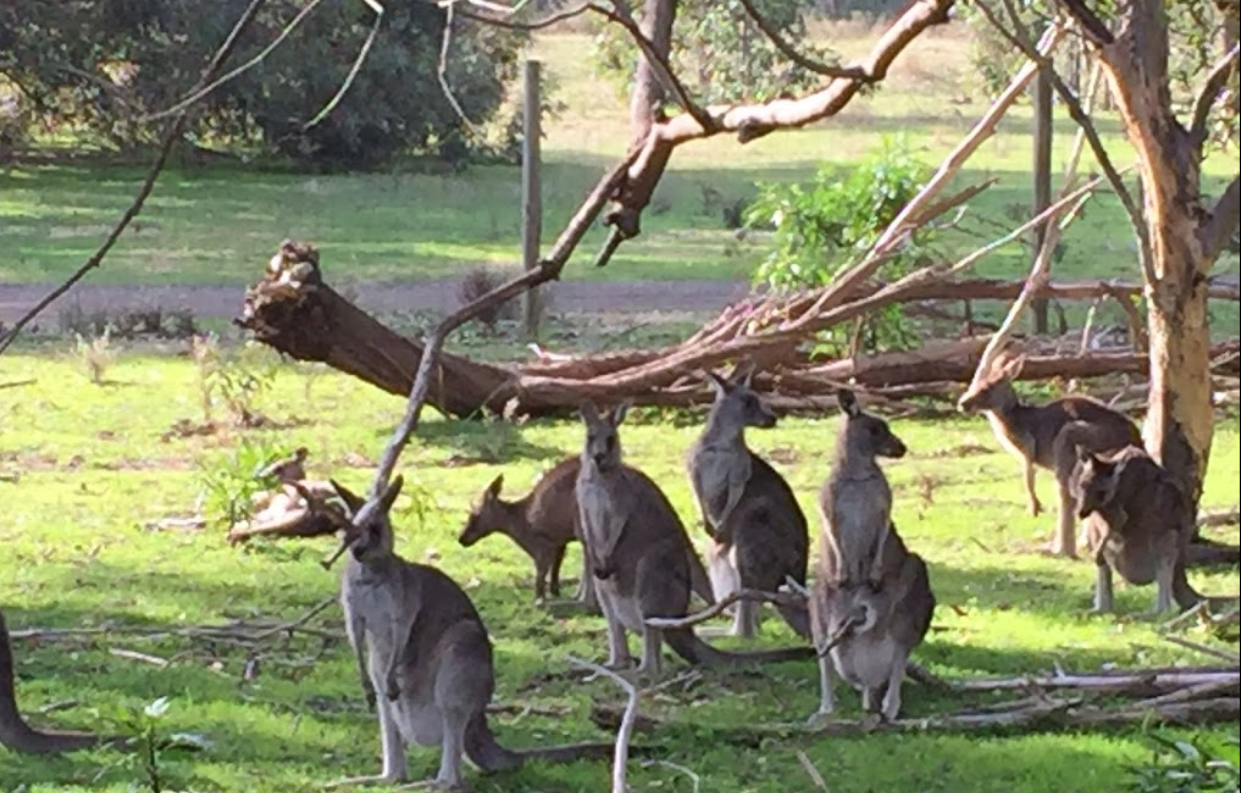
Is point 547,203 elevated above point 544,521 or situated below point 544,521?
above

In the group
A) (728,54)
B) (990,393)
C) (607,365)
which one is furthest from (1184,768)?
(607,365)

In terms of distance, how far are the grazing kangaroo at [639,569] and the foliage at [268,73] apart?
69.2 inches

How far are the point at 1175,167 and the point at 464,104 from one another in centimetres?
354

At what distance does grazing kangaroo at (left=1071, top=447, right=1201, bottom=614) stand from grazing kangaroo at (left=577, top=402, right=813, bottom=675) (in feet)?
4.28

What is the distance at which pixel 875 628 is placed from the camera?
596cm

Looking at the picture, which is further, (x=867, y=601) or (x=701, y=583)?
(x=701, y=583)

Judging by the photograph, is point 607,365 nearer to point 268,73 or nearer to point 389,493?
point 268,73

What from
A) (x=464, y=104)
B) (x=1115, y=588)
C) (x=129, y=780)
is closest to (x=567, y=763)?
(x=129, y=780)

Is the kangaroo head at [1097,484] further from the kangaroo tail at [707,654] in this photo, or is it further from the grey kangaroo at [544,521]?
the grey kangaroo at [544,521]

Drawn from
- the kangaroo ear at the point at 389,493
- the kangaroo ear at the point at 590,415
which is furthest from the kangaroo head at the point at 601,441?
the kangaroo ear at the point at 389,493

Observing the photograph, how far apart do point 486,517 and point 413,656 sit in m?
2.60

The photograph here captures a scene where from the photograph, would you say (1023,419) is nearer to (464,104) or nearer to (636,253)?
(464,104)

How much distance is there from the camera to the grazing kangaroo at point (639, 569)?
21.6 ft

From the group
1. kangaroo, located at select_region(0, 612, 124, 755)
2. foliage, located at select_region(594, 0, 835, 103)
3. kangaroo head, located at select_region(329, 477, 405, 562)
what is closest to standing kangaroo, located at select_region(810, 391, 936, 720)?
kangaroo head, located at select_region(329, 477, 405, 562)
